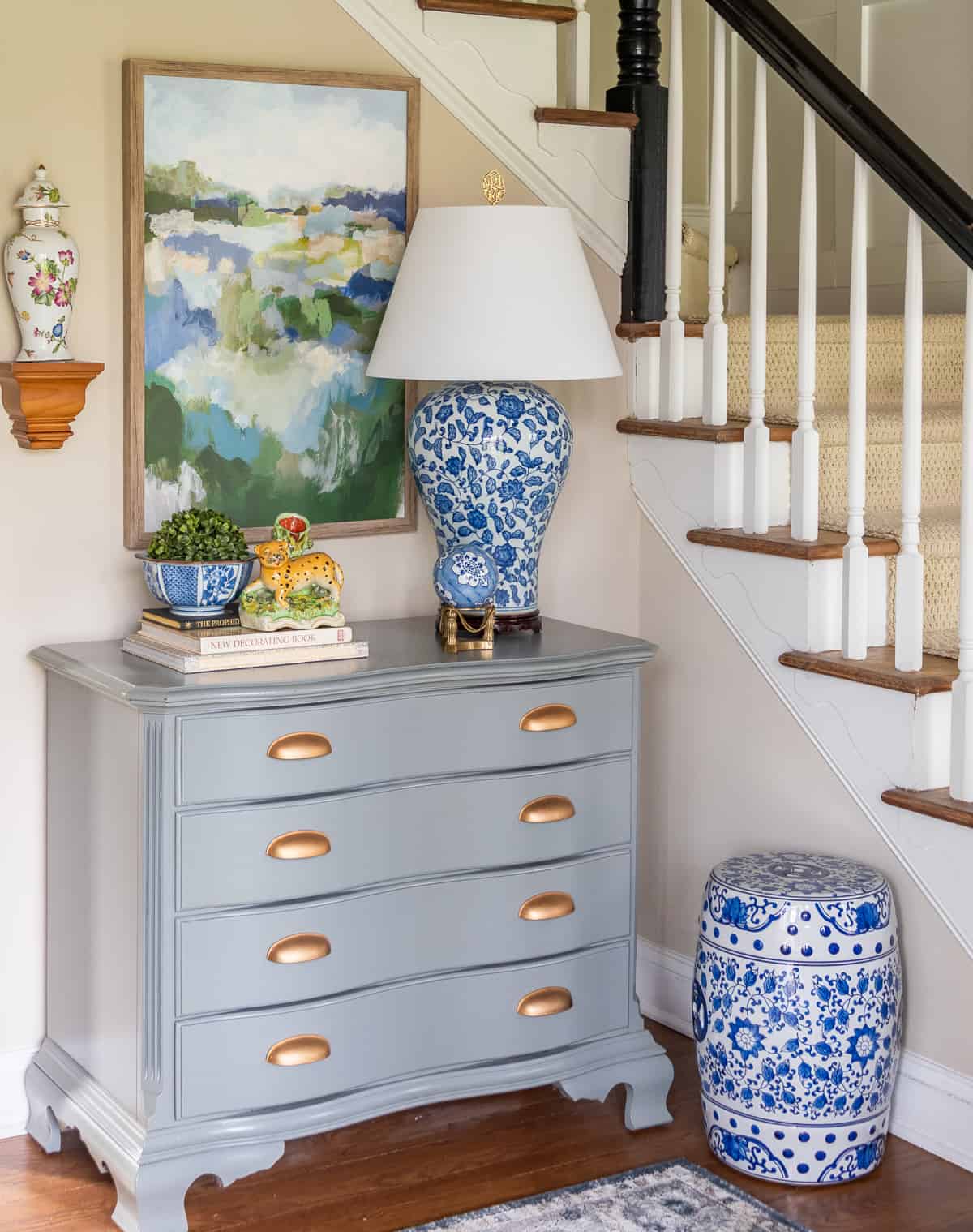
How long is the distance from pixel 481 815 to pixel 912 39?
2.21 meters

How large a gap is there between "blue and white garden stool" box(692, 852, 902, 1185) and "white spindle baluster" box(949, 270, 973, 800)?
24 cm

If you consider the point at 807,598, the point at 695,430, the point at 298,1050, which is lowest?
the point at 298,1050

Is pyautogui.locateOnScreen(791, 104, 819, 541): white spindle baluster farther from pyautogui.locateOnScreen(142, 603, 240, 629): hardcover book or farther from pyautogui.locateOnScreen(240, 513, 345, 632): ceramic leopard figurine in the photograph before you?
pyautogui.locateOnScreen(142, 603, 240, 629): hardcover book

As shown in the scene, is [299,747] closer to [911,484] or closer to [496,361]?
[496,361]

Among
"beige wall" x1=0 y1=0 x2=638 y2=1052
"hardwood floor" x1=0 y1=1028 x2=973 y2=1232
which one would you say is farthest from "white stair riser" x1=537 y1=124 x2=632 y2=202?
"hardwood floor" x1=0 y1=1028 x2=973 y2=1232

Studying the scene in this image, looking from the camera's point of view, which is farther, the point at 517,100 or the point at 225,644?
the point at 517,100

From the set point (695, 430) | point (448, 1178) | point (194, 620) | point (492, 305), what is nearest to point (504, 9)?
point (492, 305)

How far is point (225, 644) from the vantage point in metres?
2.45

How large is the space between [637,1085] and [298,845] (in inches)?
31.7

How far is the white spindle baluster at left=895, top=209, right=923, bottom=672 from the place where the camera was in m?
2.53

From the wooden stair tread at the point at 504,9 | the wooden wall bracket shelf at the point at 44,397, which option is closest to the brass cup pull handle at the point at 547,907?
the wooden wall bracket shelf at the point at 44,397

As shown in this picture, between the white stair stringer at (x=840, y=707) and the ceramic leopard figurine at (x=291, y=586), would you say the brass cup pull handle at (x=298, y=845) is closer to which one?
the ceramic leopard figurine at (x=291, y=586)

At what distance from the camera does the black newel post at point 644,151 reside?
300 cm

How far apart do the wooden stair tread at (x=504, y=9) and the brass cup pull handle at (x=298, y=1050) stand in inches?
70.3
